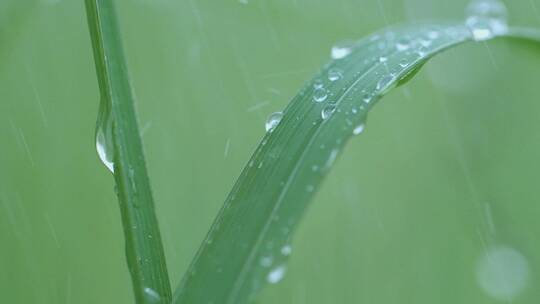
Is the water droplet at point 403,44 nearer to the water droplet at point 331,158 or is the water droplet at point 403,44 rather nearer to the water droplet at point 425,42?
the water droplet at point 425,42

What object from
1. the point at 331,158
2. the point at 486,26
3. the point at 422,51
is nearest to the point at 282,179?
the point at 331,158

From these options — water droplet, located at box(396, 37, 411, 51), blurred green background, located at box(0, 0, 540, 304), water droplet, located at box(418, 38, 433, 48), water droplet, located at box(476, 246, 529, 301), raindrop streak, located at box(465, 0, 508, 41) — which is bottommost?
water droplet, located at box(476, 246, 529, 301)

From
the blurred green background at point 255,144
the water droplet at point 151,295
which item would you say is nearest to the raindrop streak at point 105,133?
the water droplet at point 151,295

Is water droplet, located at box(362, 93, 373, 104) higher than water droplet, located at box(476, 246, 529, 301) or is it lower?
higher

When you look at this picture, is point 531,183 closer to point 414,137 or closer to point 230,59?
point 414,137

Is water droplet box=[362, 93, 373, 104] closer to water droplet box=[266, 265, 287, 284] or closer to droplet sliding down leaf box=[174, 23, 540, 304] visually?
droplet sliding down leaf box=[174, 23, 540, 304]

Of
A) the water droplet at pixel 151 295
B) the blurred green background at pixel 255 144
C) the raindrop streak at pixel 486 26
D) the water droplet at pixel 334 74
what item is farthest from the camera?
the blurred green background at pixel 255 144

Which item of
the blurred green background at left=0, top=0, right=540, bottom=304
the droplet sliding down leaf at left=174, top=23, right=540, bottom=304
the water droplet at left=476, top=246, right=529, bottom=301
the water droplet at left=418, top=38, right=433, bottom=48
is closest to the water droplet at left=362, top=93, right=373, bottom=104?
the droplet sliding down leaf at left=174, top=23, right=540, bottom=304
